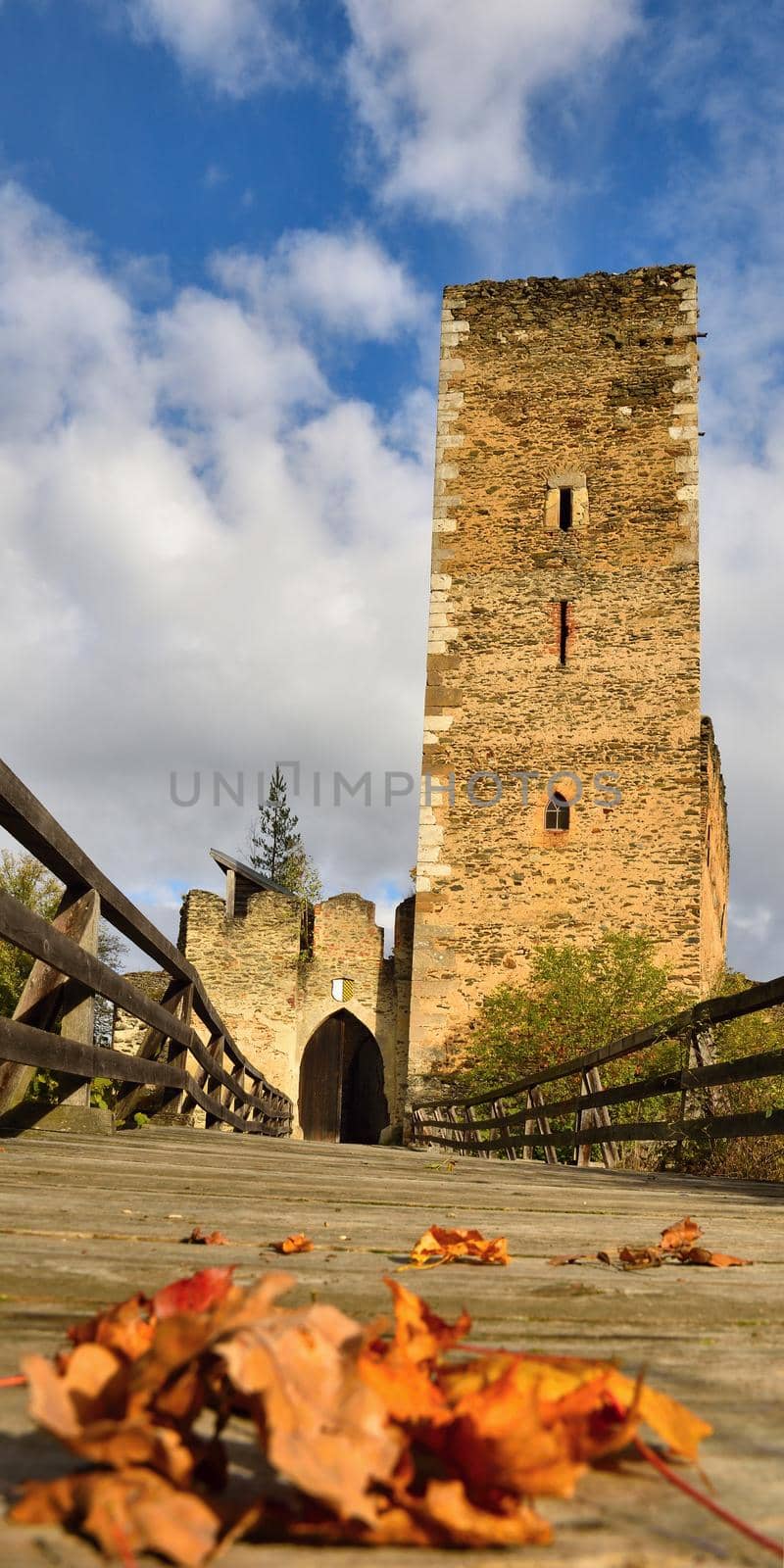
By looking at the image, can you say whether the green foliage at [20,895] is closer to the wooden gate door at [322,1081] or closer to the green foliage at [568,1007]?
the wooden gate door at [322,1081]

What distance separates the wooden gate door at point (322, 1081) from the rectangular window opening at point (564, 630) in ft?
27.5

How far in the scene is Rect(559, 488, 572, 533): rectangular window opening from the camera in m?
15.1

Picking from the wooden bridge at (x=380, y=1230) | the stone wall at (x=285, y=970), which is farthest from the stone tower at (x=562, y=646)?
the wooden bridge at (x=380, y=1230)

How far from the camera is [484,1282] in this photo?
5.12 feet

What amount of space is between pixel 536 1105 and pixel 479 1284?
6.27 meters

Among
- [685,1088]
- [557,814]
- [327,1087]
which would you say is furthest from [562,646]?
[685,1088]

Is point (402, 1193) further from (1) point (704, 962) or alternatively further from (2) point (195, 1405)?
(1) point (704, 962)

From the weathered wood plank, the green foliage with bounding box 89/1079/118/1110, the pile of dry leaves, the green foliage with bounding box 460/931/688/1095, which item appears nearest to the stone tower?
the green foliage with bounding box 460/931/688/1095

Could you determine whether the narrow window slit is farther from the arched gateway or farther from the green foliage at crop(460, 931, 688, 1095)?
the arched gateway

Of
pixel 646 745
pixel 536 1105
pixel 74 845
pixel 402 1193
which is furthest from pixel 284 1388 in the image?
pixel 646 745

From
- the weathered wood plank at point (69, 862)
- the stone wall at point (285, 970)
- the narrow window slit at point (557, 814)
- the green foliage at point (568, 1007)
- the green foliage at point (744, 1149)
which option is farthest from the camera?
the stone wall at point (285, 970)

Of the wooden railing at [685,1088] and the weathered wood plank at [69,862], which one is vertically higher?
the weathered wood plank at [69,862]

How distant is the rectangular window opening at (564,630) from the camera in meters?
14.7

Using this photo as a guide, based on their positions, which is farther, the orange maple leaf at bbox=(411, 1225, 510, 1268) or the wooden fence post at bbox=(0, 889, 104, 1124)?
the wooden fence post at bbox=(0, 889, 104, 1124)
